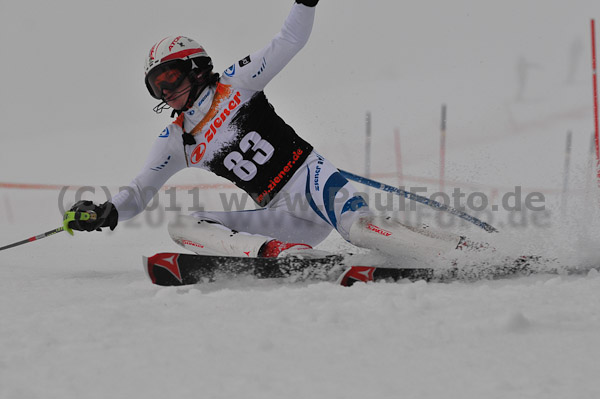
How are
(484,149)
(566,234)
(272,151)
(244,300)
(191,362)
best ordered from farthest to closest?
1. (484,149)
2. (272,151)
3. (566,234)
4. (244,300)
5. (191,362)

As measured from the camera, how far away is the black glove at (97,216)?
3.85 metres

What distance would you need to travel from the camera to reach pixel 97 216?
12.8 ft

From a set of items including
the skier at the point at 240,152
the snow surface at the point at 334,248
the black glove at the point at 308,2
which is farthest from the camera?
the skier at the point at 240,152

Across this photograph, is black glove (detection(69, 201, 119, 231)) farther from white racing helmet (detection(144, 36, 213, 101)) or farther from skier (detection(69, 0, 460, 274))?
white racing helmet (detection(144, 36, 213, 101))

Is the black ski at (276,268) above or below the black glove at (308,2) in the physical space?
below

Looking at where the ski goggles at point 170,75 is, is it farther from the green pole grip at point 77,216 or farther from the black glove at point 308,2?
the green pole grip at point 77,216

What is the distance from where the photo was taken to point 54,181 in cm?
1716

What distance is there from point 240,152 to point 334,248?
2159mm

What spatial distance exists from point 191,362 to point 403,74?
28251 millimetres

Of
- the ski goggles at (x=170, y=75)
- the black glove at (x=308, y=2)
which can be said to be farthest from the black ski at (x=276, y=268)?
the black glove at (x=308, y=2)

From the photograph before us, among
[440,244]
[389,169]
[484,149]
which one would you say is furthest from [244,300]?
[484,149]

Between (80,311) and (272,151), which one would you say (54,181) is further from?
(80,311)

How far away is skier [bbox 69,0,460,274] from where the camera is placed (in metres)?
3.75

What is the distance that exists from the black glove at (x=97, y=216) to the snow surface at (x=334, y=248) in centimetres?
37
